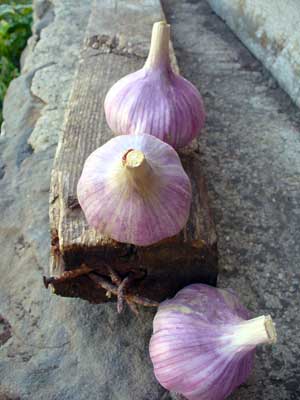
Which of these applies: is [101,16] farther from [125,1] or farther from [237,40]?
[237,40]

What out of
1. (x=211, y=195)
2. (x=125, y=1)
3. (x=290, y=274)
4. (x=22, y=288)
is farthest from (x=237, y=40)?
(x=22, y=288)

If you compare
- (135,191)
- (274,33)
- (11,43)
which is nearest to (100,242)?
(135,191)

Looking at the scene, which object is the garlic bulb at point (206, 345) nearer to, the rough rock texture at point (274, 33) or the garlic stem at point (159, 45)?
the garlic stem at point (159, 45)

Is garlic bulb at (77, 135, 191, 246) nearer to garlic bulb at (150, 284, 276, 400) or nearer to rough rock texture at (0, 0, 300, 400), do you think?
garlic bulb at (150, 284, 276, 400)

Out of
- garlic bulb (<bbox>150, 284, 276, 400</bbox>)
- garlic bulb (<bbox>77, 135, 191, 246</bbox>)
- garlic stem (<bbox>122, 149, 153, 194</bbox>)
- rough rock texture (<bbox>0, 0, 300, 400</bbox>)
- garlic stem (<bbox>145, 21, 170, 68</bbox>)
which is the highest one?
garlic stem (<bbox>145, 21, 170, 68</bbox>)

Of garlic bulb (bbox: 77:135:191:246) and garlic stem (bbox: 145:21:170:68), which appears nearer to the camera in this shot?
garlic bulb (bbox: 77:135:191:246)

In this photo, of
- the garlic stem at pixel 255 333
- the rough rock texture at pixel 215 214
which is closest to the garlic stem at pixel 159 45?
the rough rock texture at pixel 215 214

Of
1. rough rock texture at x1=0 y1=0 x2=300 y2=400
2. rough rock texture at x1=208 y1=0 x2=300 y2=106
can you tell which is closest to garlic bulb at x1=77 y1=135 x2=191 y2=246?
rough rock texture at x1=0 y1=0 x2=300 y2=400
